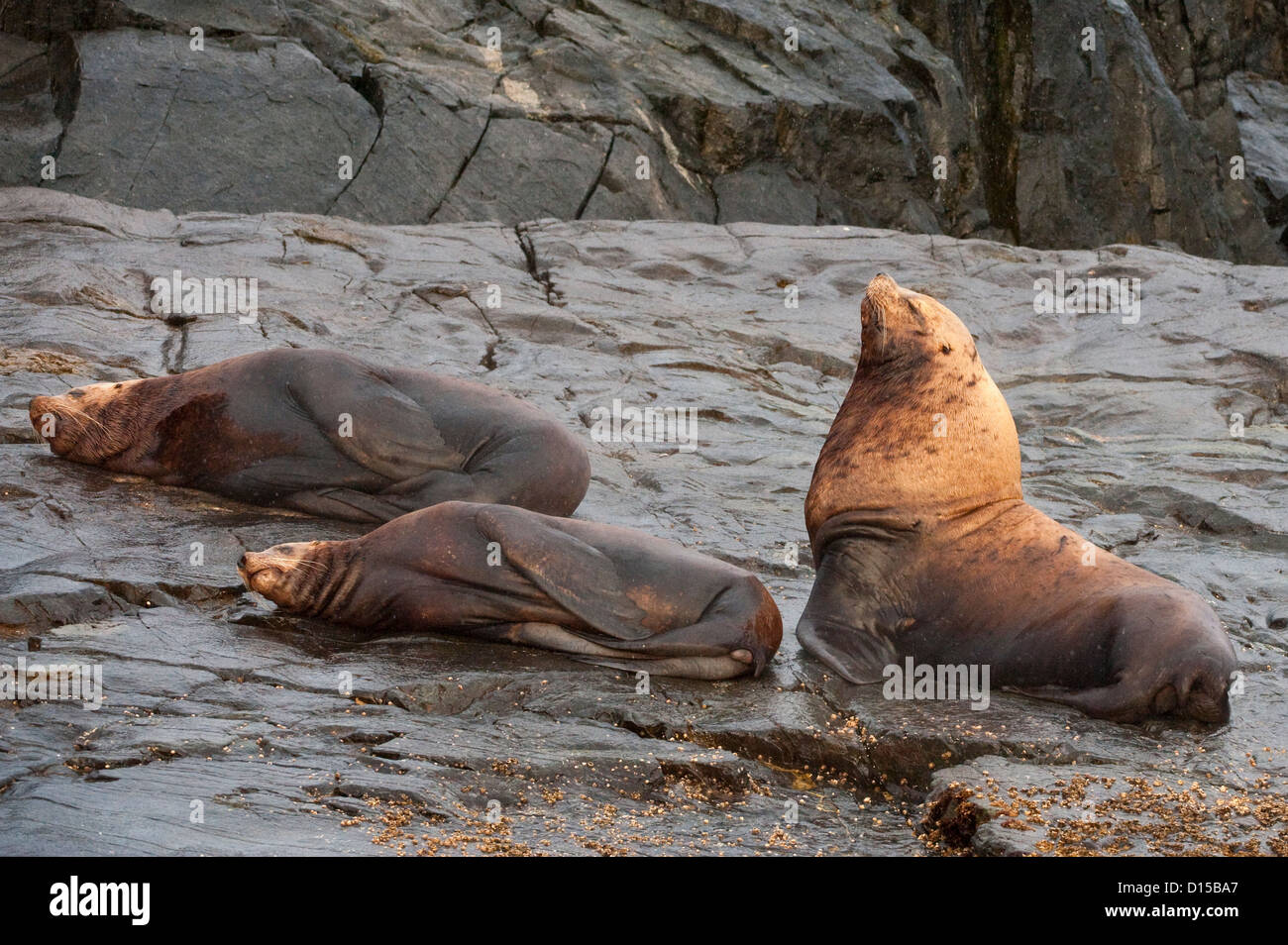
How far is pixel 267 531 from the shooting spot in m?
6.65

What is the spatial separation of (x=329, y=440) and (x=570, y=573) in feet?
6.08

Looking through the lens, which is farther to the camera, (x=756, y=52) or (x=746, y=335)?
(x=756, y=52)

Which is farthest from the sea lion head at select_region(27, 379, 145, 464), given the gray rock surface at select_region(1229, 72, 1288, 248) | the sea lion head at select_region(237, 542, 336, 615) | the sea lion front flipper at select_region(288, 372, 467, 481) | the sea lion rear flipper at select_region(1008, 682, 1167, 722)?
the gray rock surface at select_region(1229, 72, 1288, 248)

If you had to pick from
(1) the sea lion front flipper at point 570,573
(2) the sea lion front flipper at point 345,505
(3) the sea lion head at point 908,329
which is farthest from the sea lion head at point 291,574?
(3) the sea lion head at point 908,329

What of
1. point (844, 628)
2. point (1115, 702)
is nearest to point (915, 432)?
point (844, 628)

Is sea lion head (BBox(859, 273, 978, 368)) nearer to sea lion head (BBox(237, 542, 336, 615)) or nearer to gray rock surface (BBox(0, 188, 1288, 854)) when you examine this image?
gray rock surface (BBox(0, 188, 1288, 854))

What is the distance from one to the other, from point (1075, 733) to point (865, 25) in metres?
16.0

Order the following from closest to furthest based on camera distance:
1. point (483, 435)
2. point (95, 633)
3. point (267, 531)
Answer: point (95, 633) → point (267, 531) → point (483, 435)

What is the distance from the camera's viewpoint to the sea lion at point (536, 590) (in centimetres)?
563

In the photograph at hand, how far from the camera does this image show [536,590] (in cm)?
565

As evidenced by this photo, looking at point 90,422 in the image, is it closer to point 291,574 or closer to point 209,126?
point 291,574

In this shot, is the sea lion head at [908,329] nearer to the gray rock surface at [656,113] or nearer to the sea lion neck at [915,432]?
the sea lion neck at [915,432]

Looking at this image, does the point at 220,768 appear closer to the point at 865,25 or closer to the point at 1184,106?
the point at 865,25

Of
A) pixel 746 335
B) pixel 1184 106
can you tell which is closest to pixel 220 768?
pixel 746 335
